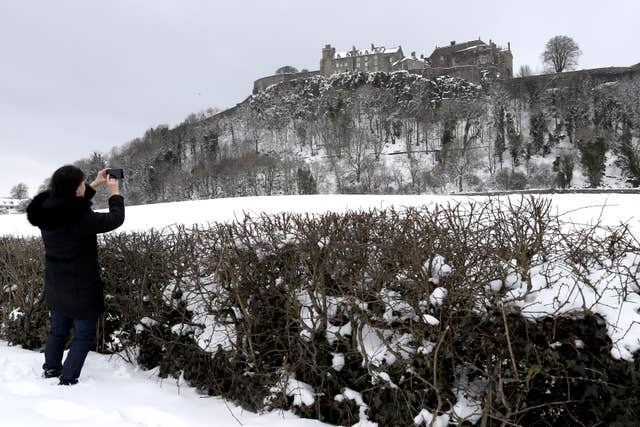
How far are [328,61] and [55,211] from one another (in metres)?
85.9

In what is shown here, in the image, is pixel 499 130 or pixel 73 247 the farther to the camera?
pixel 499 130

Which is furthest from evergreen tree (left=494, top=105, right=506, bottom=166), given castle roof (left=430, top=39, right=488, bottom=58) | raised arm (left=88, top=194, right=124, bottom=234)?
raised arm (left=88, top=194, right=124, bottom=234)

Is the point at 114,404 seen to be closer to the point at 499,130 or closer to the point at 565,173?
the point at 565,173

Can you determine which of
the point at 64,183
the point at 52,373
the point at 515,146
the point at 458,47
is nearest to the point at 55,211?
the point at 64,183

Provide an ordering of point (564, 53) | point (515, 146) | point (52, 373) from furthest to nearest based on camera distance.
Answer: point (564, 53), point (515, 146), point (52, 373)

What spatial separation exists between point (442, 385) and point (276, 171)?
56731 millimetres

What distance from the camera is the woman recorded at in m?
3.65

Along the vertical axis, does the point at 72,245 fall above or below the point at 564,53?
below

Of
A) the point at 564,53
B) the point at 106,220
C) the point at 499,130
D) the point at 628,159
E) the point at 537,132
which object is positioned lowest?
the point at 106,220

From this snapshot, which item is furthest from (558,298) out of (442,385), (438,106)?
(438,106)

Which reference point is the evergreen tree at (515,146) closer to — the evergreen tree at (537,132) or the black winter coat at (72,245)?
the evergreen tree at (537,132)

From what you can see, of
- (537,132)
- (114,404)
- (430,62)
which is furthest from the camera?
(430,62)

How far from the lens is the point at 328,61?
84.5 metres

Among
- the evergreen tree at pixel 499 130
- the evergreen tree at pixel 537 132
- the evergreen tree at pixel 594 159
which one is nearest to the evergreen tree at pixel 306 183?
the evergreen tree at pixel 499 130
